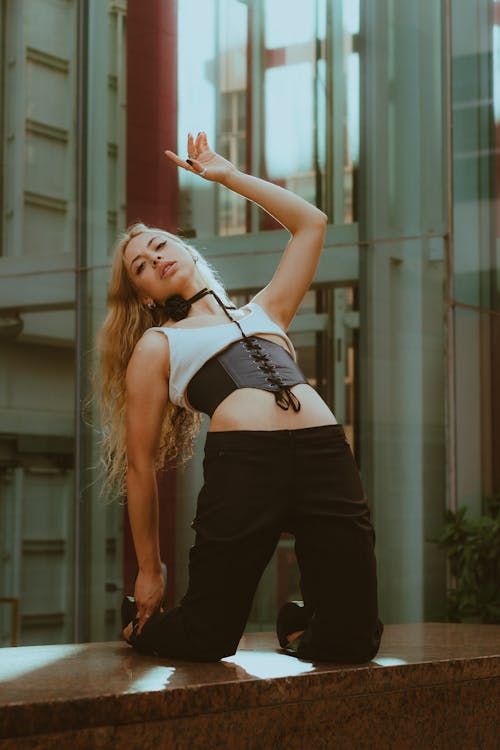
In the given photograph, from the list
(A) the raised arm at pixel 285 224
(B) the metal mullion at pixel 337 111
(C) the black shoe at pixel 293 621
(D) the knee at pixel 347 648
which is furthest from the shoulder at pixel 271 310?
(B) the metal mullion at pixel 337 111

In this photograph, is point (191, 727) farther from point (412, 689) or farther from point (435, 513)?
point (435, 513)

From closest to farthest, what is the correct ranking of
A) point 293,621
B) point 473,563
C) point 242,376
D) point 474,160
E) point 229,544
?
point 229,544 → point 242,376 → point 293,621 → point 473,563 → point 474,160

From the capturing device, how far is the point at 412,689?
9.73 feet

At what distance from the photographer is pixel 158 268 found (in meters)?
3.32

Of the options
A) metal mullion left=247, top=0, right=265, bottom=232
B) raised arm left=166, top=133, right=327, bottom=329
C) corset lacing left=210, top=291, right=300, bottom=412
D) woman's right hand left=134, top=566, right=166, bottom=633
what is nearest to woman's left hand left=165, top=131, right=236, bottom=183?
raised arm left=166, top=133, right=327, bottom=329

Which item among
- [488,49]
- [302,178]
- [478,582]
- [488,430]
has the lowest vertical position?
[478,582]

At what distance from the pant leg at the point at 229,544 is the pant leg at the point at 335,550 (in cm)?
8

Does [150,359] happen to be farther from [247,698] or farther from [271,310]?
[247,698]

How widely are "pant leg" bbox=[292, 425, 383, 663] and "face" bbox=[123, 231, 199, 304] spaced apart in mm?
614

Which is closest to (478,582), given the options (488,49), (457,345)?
(457,345)

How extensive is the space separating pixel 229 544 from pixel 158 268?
0.84 m

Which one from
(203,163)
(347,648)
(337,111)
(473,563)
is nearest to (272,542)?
(347,648)

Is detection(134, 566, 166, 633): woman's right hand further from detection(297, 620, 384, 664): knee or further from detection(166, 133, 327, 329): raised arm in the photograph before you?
detection(166, 133, 327, 329): raised arm

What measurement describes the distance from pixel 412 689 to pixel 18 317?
5530 millimetres
